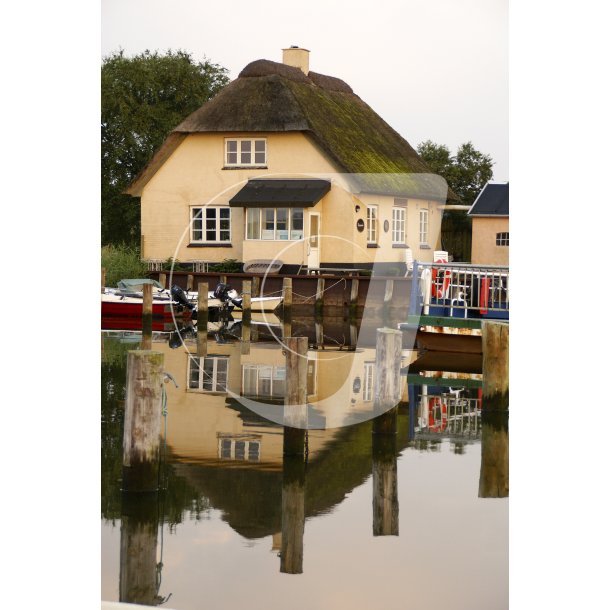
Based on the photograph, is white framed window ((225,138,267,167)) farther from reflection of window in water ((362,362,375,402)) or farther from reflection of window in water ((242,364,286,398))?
reflection of window in water ((242,364,286,398))

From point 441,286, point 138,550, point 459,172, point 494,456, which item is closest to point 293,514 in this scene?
point 138,550

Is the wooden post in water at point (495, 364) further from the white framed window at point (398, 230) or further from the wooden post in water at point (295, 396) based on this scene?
the wooden post in water at point (295, 396)

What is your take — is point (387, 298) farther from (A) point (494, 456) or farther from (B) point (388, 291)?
(A) point (494, 456)

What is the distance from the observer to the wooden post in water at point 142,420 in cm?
340

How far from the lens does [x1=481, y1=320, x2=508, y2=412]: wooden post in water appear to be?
Answer: 5289 mm

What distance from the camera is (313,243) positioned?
11805 millimetres

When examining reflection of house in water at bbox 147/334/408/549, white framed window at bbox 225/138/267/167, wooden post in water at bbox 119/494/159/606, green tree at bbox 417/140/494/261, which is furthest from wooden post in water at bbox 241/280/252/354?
wooden post in water at bbox 119/494/159/606

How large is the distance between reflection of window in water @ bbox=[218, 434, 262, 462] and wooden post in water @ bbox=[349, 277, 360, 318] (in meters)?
6.04

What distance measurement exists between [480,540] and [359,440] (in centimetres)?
144

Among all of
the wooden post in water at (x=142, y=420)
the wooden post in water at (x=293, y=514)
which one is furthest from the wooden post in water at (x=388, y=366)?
the wooden post in water at (x=142, y=420)

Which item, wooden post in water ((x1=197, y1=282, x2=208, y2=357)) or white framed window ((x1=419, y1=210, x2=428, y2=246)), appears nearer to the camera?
white framed window ((x1=419, y1=210, x2=428, y2=246))
